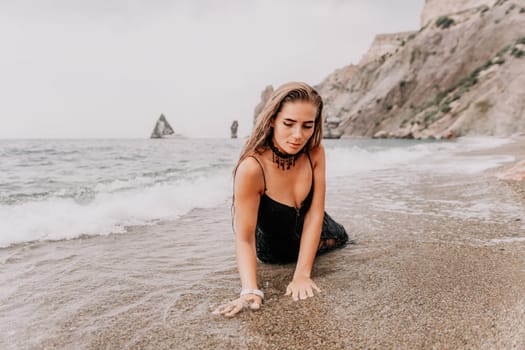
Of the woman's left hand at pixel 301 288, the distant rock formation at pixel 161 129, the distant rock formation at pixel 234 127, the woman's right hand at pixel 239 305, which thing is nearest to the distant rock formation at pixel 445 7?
the distant rock formation at pixel 234 127

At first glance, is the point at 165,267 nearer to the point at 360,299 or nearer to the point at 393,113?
the point at 360,299

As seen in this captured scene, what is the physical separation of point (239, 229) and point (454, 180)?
6.08 m

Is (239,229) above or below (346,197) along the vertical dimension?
above

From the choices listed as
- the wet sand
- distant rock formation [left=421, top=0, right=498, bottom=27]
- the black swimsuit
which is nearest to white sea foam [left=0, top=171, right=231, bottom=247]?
the wet sand

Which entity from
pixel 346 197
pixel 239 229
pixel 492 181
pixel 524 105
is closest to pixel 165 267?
pixel 239 229

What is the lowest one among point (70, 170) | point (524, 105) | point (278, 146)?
point (70, 170)

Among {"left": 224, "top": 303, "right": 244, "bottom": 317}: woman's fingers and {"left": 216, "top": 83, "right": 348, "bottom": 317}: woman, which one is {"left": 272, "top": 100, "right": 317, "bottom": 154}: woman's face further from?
{"left": 224, "top": 303, "right": 244, "bottom": 317}: woman's fingers

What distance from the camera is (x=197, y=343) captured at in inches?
70.2

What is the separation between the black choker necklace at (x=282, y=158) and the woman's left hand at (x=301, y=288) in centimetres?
75

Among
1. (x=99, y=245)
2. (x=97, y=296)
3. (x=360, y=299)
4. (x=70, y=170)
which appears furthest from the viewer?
(x=70, y=170)

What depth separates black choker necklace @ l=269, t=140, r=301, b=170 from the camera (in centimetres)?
261

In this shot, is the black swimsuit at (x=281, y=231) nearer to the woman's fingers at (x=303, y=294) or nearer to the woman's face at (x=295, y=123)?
the woman's face at (x=295, y=123)

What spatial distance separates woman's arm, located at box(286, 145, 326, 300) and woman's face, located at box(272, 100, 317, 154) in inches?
15.6

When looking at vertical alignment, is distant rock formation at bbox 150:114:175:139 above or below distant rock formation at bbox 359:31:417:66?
below
